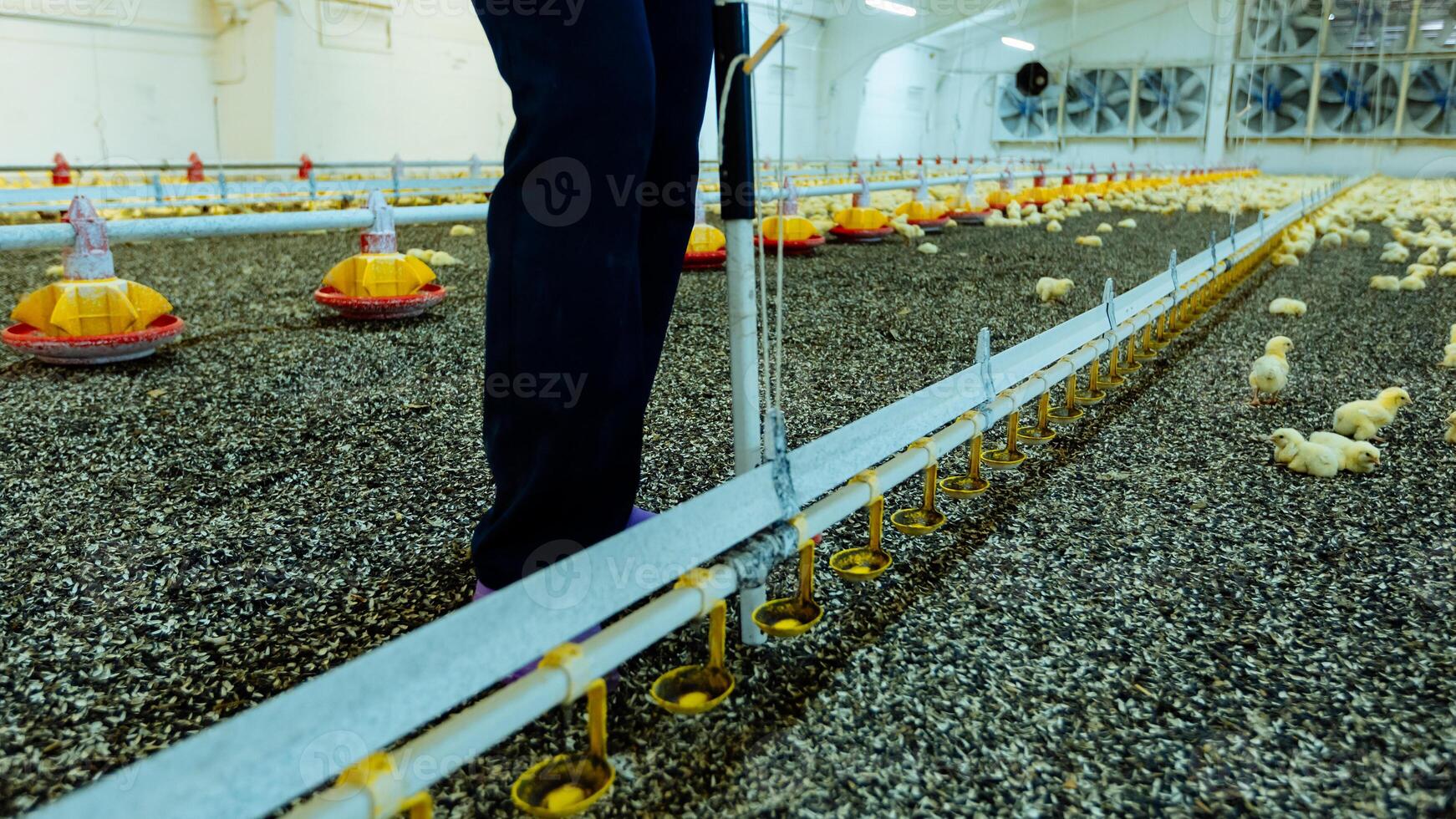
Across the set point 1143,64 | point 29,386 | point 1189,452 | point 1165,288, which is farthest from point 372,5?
point 1143,64

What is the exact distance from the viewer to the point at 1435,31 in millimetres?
12195

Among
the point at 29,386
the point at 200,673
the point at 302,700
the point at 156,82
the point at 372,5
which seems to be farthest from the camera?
the point at 372,5

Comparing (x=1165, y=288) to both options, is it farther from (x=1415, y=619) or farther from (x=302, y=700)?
(x=302, y=700)

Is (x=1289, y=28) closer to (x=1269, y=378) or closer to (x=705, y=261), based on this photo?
(x=705, y=261)

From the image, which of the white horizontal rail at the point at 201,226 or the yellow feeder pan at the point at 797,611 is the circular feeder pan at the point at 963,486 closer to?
the yellow feeder pan at the point at 797,611

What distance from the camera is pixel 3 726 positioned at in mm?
741

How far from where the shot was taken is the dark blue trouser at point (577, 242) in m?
0.72

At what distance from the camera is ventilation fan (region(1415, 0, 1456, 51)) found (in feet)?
39.5

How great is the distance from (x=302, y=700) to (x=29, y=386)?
1.65 meters

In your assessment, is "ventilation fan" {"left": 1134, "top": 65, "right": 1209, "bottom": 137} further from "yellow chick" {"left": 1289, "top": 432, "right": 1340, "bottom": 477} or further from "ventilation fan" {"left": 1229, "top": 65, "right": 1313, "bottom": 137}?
"yellow chick" {"left": 1289, "top": 432, "right": 1340, "bottom": 477}

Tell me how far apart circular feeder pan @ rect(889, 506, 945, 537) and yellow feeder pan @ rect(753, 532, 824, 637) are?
0.22 m

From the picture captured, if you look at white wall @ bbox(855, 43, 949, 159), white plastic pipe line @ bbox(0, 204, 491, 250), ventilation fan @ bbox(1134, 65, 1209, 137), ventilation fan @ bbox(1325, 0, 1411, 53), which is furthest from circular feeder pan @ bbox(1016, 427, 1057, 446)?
ventilation fan @ bbox(1134, 65, 1209, 137)

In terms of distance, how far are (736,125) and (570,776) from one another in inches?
20.5

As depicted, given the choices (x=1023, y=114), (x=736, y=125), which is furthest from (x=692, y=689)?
(x=1023, y=114)
